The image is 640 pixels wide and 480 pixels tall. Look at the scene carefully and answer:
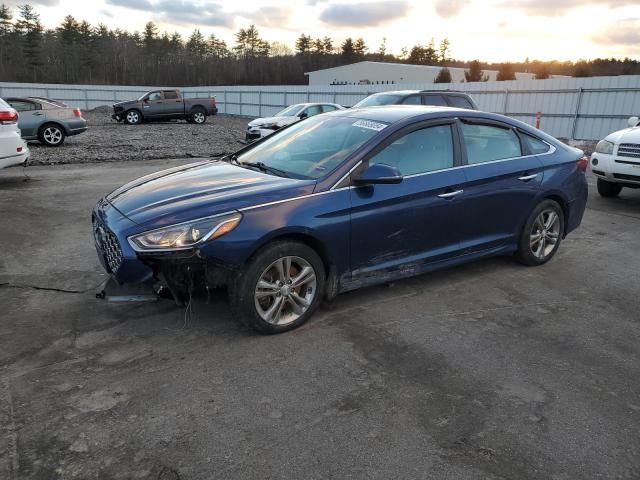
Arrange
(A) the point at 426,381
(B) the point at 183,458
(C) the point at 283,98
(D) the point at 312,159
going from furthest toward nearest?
(C) the point at 283,98 < (D) the point at 312,159 < (A) the point at 426,381 < (B) the point at 183,458

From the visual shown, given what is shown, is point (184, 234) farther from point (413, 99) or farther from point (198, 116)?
point (198, 116)

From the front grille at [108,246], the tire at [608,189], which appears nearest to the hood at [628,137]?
the tire at [608,189]

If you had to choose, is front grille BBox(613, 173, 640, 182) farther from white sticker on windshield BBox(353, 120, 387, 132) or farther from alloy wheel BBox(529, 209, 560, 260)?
white sticker on windshield BBox(353, 120, 387, 132)

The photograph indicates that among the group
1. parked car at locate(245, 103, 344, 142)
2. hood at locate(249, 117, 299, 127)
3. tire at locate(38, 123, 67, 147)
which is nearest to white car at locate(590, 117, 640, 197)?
parked car at locate(245, 103, 344, 142)

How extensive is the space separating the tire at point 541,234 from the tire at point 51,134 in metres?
14.3

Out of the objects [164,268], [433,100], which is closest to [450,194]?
[164,268]

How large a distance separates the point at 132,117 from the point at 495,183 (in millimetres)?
24479

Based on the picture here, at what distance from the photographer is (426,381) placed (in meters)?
3.13

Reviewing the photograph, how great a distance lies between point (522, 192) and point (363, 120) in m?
1.76

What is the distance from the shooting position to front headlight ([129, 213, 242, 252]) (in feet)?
10.9

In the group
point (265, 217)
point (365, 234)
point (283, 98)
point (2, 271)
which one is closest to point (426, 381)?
point (365, 234)

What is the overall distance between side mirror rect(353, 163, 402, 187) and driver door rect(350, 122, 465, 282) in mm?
80

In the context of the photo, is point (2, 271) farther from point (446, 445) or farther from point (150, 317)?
point (446, 445)

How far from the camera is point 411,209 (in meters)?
4.09
